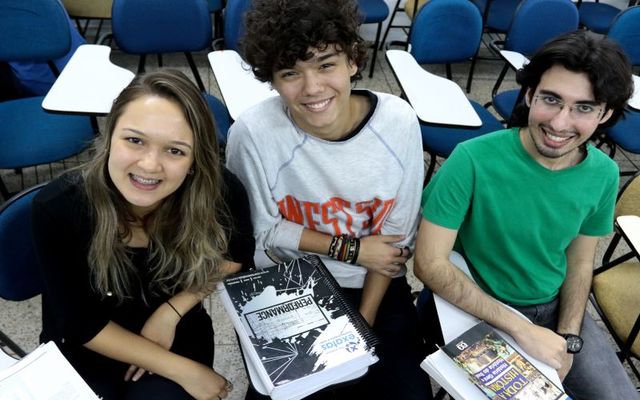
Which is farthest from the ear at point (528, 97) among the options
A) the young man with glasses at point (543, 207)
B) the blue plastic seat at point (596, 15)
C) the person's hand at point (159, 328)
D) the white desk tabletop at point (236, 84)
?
the blue plastic seat at point (596, 15)

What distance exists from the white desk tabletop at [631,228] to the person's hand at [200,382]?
1.22 metres

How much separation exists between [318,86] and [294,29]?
0.14m

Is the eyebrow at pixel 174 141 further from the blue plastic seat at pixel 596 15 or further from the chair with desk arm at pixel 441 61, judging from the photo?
the blue plastic seat at pixel 596 15

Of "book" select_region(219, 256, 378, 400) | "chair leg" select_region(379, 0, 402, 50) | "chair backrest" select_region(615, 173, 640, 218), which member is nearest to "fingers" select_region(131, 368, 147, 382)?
"book" select_region(219, 256, 378, 400)

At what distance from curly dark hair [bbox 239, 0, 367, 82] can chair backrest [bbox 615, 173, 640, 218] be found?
1.13 metres

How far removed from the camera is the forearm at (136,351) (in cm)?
120

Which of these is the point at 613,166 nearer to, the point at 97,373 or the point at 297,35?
the point at 297,35

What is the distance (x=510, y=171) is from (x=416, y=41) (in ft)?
5.39

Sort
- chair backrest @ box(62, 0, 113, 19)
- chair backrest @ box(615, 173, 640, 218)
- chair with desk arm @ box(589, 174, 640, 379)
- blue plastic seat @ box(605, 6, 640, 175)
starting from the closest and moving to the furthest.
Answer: chair with desk arm @ box(589, 174, 640, 379) → chair backrest @ box(615, 173, 640, 218) → blue plastic seat @ box(605, 6, 640, 175) → chair backrest @ box(62, 0, 113, 19)

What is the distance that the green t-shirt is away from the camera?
130 cm

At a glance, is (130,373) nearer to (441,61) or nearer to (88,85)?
(88,85)

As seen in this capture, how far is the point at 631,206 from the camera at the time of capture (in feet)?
5.42

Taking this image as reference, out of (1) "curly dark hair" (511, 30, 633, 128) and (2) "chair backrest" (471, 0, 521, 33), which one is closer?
(1) "curly dark hair" (511, 30, 633, 128)

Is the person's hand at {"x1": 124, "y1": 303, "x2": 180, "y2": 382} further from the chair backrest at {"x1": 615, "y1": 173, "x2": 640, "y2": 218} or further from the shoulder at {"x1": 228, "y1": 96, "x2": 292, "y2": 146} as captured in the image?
the chair backrest at {"x1": 615, "y1": 173, "x2": 640, "y2": 218}
